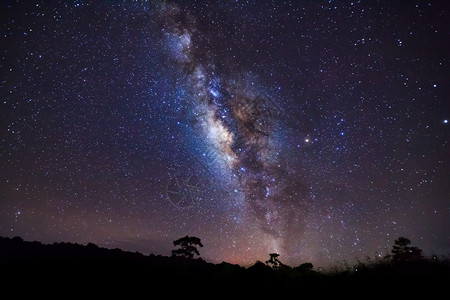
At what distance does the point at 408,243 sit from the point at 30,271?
83.9 ft

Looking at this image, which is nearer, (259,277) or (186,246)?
(259,277)

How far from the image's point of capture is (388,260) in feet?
30.9

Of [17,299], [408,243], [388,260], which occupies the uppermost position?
[408,243]

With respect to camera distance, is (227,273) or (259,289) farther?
(227,273)

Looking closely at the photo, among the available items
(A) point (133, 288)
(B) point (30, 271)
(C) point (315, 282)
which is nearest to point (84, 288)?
(A) point (133, 288)

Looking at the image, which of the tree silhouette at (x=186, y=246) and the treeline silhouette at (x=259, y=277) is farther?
the tree silhouette at (x=186, y=246)

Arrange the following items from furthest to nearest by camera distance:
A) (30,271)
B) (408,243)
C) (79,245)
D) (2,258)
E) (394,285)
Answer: (408,243) < (79,245) < (2,258) < (30,271) < (394,285)

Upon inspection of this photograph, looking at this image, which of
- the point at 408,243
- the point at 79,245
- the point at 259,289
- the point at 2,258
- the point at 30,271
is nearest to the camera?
the point at 259,289

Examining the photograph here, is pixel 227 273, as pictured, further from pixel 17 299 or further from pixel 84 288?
pixel 17 299

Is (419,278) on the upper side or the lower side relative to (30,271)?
upper

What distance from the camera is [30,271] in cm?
934

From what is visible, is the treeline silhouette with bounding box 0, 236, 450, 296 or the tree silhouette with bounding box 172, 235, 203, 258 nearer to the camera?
the treeline silhouette with bounding box 0, 236, 450, 296

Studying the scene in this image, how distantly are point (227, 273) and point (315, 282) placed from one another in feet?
7.92

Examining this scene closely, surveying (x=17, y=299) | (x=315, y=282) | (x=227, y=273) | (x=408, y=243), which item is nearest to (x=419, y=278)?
(x=315, y=282)
